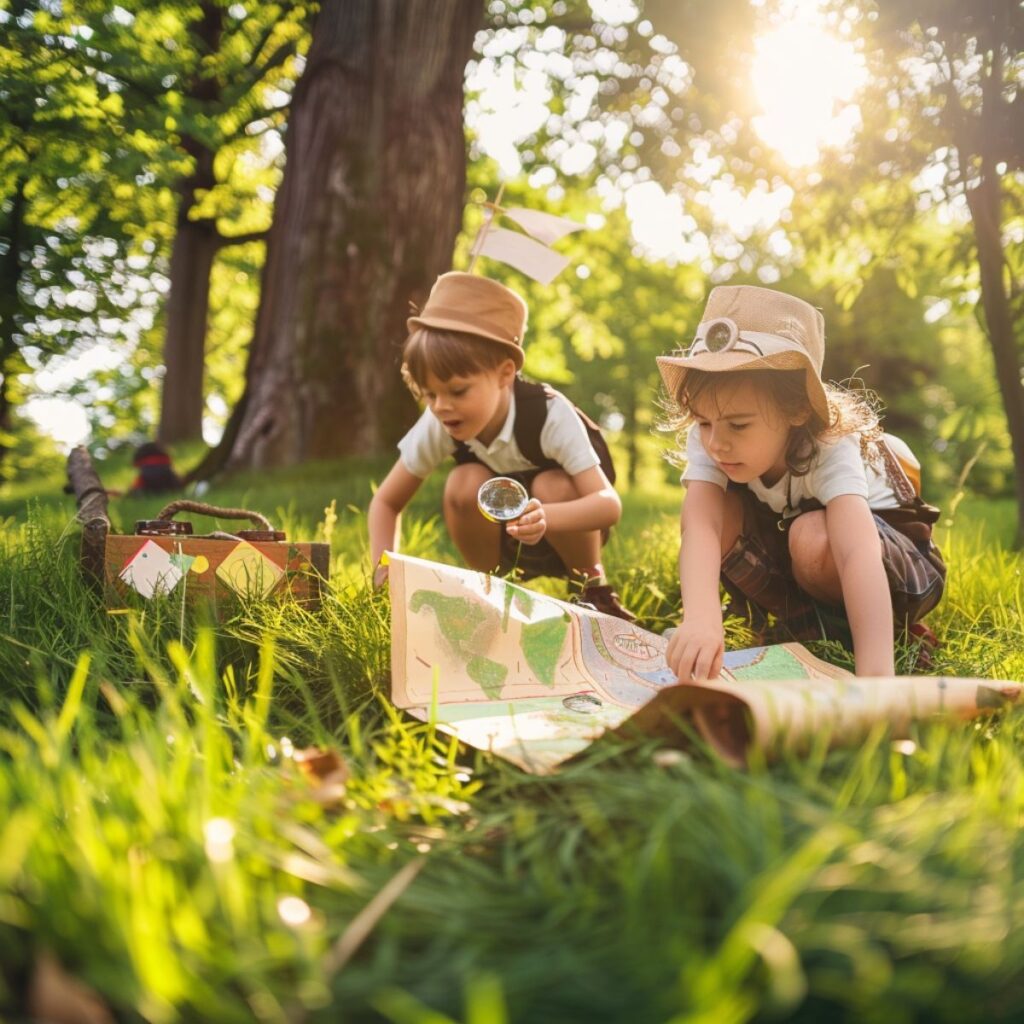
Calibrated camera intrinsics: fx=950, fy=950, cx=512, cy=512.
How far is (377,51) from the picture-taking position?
6031mm

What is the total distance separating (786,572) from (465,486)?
112cm

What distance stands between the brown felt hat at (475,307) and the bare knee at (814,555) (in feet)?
3.69

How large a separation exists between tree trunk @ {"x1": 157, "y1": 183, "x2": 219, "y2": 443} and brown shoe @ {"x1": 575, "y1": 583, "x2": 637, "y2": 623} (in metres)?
8.92

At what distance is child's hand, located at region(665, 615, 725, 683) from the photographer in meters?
2.02

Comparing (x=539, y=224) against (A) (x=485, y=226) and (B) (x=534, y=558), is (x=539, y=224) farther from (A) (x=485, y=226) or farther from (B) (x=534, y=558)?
(B) (x=534, y=558)

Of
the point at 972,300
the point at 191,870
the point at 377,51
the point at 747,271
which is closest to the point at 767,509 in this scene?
the point at 191,870

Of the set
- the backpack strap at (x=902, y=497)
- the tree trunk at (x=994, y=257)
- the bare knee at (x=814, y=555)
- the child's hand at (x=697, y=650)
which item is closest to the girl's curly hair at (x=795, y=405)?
the bare knee at (x=814, y=555)

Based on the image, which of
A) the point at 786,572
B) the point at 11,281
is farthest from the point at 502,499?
the point at 11,281

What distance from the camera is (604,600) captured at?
297 centimetres

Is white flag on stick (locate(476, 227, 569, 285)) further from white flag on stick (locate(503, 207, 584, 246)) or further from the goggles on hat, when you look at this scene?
the goggles on hat

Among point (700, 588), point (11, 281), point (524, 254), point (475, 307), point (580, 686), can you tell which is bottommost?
point (580, 686)

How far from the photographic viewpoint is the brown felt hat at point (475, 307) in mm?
3014

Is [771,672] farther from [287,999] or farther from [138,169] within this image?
[138,169]

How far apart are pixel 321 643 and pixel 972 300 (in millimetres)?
3985
